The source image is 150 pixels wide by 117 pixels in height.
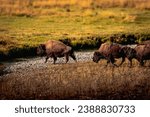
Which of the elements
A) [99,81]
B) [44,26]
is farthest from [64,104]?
[44,26]

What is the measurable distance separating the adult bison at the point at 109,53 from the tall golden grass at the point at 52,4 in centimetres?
120

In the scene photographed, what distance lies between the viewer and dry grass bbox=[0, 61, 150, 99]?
8.72 meters

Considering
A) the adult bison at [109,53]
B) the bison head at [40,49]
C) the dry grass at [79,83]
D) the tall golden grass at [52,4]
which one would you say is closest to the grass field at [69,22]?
the tall golden grass at [52,4]

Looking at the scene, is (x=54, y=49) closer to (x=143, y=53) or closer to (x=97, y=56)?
(x=97, y=56)

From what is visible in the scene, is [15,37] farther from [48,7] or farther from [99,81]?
[99,81]

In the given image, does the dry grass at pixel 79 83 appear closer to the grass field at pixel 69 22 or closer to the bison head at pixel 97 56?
the bison head at pixel 97 56

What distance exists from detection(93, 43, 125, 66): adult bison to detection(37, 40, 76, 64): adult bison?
530 millimetres

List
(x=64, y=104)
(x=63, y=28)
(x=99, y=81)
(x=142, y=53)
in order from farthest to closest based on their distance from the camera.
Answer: (x=63, y=28)
(x=142, y=53)
(x=99, y=81)
(x=64, y=104)

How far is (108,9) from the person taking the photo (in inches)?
437

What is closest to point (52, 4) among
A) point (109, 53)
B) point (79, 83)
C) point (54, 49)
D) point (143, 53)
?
point (54, 49)

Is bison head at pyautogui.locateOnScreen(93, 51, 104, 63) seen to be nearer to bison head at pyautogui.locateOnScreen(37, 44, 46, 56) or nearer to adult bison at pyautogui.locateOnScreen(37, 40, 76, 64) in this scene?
adult bison at pyautogui.locateOnScreen(37, 40, 76, 64)

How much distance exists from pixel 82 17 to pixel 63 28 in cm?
64

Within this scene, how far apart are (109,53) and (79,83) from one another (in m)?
1.33

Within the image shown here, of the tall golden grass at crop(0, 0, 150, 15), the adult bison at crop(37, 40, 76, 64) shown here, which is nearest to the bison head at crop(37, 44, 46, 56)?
the adult bison at crop(37, 40, 76, 64)
